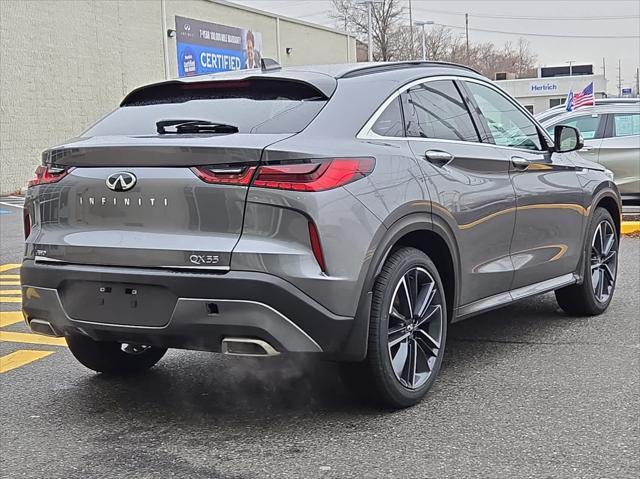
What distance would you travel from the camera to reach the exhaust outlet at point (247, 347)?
3576 millimetres

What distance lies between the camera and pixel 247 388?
15.0 feet

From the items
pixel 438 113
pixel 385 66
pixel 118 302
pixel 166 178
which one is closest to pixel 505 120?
pixel 438 113

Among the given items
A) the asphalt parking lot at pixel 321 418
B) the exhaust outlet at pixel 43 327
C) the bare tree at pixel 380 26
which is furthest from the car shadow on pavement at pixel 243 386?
the bare tree at pixel 380 26

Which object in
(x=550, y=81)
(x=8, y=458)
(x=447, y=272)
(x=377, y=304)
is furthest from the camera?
(x=550, y=81)

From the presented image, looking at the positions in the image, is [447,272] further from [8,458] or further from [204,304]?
[8,458]

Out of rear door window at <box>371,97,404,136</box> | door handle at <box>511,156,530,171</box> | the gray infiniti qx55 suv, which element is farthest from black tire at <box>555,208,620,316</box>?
rear door window at <box>371,97,404,136</box>

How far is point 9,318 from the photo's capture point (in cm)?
668

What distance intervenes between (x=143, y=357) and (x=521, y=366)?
7.22 ft

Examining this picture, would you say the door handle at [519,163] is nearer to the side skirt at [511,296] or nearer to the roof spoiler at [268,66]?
the side skirt at [511,296]

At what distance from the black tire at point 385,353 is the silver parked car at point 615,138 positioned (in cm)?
908

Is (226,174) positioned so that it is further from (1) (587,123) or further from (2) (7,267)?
(1) (587,123)

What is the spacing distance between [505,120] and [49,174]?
281 cm

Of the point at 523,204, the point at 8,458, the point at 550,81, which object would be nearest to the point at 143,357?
the point at 8,458

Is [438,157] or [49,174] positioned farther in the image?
[438,157]
